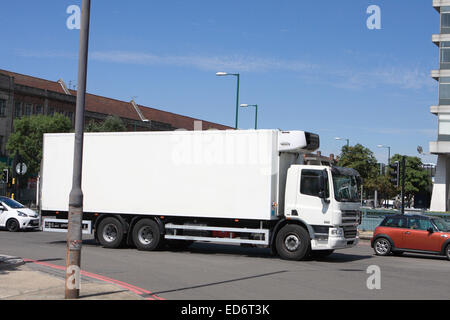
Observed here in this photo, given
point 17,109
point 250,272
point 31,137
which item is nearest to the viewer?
point 250,272

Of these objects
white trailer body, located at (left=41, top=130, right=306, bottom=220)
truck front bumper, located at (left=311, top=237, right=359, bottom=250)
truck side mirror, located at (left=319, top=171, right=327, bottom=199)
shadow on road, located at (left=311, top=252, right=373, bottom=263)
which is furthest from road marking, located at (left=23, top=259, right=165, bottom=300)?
shadow on road, located at (left=311, top=252, right=373, bottom=263)

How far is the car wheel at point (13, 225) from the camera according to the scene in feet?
90.4

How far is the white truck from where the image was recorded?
17438mm

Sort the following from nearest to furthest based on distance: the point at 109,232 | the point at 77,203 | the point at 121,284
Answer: the point at 77,203, the point at 121,284, the point at 109,232

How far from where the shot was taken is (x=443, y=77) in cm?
5388

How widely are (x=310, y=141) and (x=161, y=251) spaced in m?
5.91

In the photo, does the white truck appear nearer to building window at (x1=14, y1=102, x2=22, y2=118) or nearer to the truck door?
the truck door

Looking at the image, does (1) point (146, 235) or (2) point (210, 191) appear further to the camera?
(1) point (146, 235)

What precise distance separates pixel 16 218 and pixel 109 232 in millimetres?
9496

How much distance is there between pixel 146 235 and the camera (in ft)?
63.8

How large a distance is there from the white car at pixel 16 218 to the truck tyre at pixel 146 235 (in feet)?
32.9

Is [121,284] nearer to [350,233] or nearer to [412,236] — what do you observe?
[350,233]

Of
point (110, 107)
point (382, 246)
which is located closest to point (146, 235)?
point (382, 246)
